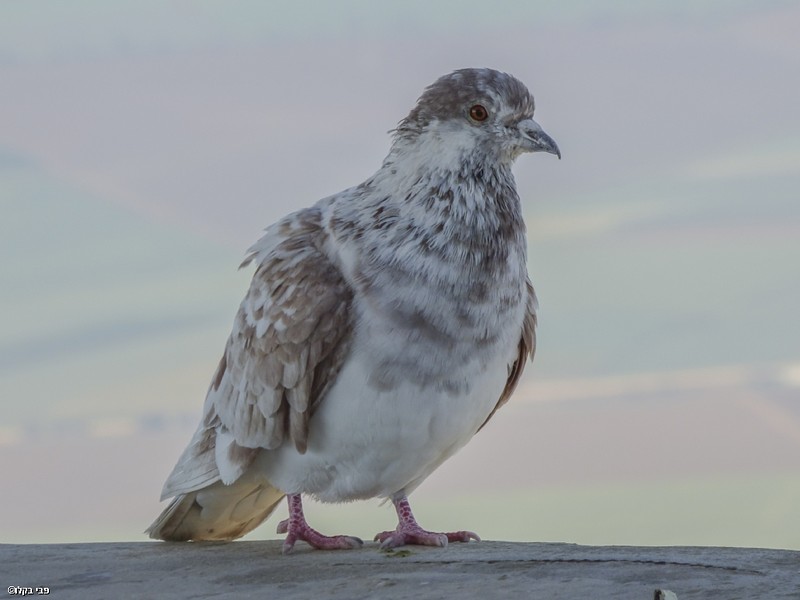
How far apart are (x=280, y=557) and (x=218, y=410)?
114 cm

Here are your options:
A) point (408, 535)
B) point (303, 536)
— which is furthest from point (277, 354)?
point (408, 535)

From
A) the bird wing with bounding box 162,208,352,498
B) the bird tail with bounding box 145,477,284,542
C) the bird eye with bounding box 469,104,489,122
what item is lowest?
the bird tail with bounding box 145,477,284,542

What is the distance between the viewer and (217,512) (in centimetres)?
966

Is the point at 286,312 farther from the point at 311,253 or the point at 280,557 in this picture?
the point at 280,557

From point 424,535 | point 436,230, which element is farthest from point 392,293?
point 424,535

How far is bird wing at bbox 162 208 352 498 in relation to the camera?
846 cm

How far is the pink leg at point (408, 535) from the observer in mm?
8859

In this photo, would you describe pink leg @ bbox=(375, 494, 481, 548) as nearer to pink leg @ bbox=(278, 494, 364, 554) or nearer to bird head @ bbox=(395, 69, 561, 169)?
pink leg @ bbox=(278, 494, 364, 554)

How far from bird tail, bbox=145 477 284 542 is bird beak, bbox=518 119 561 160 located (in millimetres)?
2877

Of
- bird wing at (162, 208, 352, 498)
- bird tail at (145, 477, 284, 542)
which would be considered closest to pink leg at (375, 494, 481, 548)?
bird wing at (162, 208, 352, 498)

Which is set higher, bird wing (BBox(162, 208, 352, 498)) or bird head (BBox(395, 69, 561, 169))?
bird head (BBox(395, 69, 561, 169))

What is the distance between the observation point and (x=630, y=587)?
7.50 m

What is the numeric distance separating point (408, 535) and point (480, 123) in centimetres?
263

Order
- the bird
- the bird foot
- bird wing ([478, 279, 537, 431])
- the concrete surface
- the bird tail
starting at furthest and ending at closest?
the bird tail, bird wing ([478, 279, 537, 431]), the bird foot, the bird, the concrete surface
